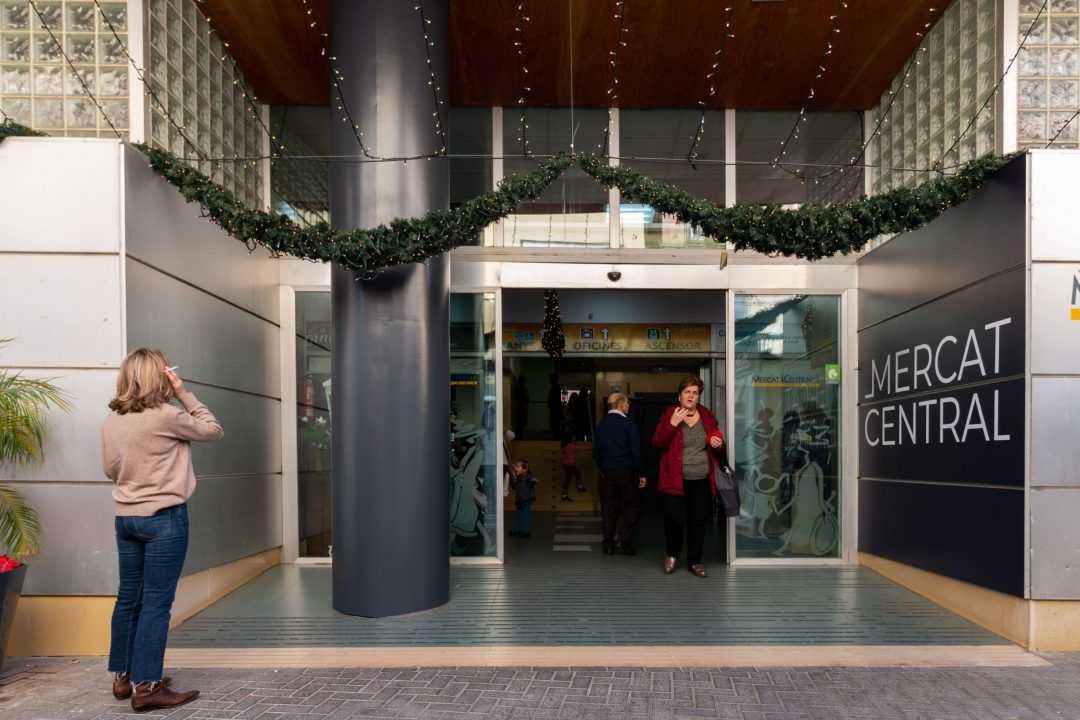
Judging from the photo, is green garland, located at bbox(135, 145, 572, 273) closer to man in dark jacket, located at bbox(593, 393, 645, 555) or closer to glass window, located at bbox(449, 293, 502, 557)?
glass window, located at bbox(449, 293, 502, 557)

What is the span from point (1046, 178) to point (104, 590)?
20.1 feet

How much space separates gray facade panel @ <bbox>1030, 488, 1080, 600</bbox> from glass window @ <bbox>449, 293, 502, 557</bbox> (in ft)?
13.4

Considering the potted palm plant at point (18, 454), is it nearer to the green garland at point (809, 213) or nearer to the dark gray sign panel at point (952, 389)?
the green garland at point (809, 213)

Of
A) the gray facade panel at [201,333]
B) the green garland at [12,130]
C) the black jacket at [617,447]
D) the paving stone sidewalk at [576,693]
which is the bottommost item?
the paving stone sidewalk at [576,693]

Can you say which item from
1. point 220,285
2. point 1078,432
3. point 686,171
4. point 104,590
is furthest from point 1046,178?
point 104,590

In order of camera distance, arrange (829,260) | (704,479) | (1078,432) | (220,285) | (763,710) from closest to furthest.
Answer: (763,710) → (1078,432) → (220,285) → (704,479) → (829,260)

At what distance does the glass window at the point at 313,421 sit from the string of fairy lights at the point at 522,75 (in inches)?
94.7

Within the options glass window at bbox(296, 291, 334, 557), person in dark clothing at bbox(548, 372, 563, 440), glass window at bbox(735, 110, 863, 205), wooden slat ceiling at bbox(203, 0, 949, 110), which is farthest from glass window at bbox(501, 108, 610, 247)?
person in dark clothing at bbox(548, 372, 563, 440)

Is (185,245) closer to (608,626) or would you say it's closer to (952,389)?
(608,626)

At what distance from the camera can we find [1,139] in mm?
4500

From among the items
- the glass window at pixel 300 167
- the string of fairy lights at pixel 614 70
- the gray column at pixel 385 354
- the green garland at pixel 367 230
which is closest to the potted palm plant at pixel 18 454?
the green garland at pixel 367 230

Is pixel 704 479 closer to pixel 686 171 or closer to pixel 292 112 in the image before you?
pixel 686 171

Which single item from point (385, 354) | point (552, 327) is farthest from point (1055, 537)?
point (552, 327)

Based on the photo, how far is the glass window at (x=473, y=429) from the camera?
683 cm
